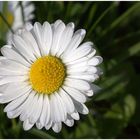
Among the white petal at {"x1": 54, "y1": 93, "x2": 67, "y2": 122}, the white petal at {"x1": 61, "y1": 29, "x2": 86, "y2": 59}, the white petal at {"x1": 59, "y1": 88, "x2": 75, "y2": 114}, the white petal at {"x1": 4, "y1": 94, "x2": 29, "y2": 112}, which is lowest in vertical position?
the white petal at {"x1": 54, "y1": 93, "x2": 67, "y2": 122}

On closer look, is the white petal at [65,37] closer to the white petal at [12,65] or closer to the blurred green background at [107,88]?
the white petal at [12,65]

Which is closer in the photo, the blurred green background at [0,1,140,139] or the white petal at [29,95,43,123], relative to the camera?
the white petal at [29,95,43,123]

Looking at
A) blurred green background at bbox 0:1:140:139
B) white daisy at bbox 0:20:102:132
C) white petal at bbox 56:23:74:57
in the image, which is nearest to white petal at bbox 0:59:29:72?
white daisy at bbox 0:20:102:132

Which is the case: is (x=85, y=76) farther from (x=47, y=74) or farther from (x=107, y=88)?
(x=107, y=88)

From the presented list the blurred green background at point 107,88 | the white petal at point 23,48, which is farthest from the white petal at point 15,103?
the blurred green background at point 107,88

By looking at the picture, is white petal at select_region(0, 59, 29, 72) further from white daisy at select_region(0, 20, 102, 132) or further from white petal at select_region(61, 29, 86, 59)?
white petal at select_region(61, 29, 86, 59)

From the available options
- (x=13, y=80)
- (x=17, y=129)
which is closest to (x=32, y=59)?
(x=13, y=80)

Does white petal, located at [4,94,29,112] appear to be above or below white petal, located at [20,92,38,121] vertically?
above

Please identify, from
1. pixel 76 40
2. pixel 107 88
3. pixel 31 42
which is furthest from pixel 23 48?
pixel 107 88
